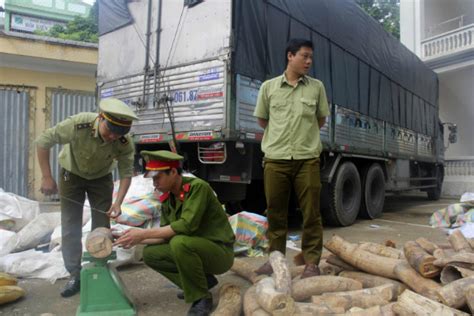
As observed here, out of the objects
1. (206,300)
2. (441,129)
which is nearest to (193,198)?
(206,300)

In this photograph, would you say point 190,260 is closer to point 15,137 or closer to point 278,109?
point 278,109

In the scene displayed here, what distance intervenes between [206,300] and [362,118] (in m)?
5.02

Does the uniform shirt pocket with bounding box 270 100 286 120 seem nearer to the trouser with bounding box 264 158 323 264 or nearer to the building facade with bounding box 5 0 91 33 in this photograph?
the trouser with bounding box 264 158 323 264

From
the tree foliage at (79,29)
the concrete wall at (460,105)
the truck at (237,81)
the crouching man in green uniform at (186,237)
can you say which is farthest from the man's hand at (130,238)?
the tree foliage at (79,29)

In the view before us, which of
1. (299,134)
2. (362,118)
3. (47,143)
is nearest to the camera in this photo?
(47,143)

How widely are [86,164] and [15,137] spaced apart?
6.54 meters

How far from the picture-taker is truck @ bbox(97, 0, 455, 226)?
14.8ft

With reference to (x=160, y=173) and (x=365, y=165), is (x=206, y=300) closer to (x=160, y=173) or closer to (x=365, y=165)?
(x=160, y=173)

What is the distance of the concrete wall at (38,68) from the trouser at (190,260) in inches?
279

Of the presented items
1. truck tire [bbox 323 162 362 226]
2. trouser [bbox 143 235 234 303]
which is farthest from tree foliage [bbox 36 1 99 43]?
trouser [bbox 143 235 234 303]

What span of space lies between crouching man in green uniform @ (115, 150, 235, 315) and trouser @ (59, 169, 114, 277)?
81cm

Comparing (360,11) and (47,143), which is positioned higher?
(360,11)

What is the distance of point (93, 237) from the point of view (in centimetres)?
250

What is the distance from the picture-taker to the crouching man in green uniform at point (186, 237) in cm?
248
